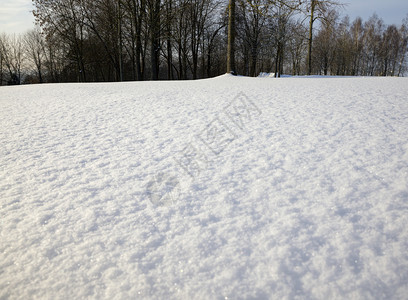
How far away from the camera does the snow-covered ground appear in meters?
1.79

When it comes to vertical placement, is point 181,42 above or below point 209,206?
above

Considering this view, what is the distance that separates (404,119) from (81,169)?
525 centimetres

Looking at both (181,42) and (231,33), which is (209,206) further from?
(181,42)

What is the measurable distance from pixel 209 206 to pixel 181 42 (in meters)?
23.3

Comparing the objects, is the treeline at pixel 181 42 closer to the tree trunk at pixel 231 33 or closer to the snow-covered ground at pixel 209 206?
the tree trunk at pixel 231 33

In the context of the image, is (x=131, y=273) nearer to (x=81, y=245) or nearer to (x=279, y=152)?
(x=81, y=245)

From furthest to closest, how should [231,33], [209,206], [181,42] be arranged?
1. [181,42]
2. [231,33]
3. [209,206]

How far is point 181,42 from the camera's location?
902 inches

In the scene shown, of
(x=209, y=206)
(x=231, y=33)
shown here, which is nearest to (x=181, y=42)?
(x=231, y=33)

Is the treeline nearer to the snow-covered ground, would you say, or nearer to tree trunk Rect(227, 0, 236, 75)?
tree trunk Rect(227, 0, 236, 75)

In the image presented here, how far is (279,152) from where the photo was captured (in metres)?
3.41

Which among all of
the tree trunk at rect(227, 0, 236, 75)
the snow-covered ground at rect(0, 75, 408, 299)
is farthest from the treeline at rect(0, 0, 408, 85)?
the snow-covered ground at rect(0, 75, 408, 299)

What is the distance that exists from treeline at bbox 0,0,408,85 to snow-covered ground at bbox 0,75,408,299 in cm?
825

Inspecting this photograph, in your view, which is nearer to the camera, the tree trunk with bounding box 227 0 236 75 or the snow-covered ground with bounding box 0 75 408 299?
the snow-covered ground with bounding box 0 75 408 299
